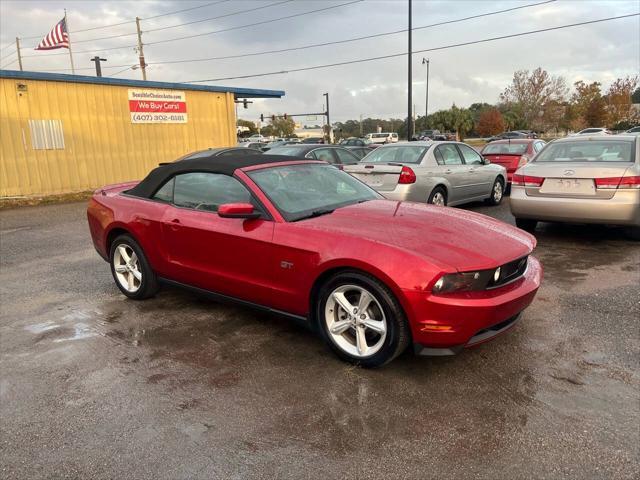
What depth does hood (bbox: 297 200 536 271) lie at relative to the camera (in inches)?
124

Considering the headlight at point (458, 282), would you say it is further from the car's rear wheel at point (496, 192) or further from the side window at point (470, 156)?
the car's rear wheel at point (496, 192)

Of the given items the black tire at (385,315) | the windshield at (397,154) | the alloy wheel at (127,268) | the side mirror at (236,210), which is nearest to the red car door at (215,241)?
the side mirror at (236,210)

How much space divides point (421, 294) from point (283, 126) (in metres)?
95.5

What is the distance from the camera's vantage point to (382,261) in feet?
10.3

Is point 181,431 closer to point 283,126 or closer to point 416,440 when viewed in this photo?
point 416,440

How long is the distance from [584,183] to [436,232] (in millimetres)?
3949

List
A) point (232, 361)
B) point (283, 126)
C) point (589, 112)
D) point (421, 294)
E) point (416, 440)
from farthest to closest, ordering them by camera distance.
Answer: point (283, 126)
point (589, 112)
point (232, 361)
point (421, 294)
point (416, 440)

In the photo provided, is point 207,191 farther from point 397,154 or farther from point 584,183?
point 397,154

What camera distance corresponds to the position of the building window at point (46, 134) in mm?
13664

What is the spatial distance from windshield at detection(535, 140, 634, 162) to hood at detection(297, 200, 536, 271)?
3.65 m

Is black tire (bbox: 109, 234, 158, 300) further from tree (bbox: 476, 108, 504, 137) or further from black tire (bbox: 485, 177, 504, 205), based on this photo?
tree (bbox: 476, 108, 504, 137)

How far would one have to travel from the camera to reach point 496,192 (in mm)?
10820

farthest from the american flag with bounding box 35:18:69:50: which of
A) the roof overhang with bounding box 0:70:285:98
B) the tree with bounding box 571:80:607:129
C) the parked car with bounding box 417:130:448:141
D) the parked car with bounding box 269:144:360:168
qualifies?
the tree with bounding box 571:80:607:129

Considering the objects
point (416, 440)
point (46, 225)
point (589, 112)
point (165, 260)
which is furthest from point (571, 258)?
point (589, 112)
